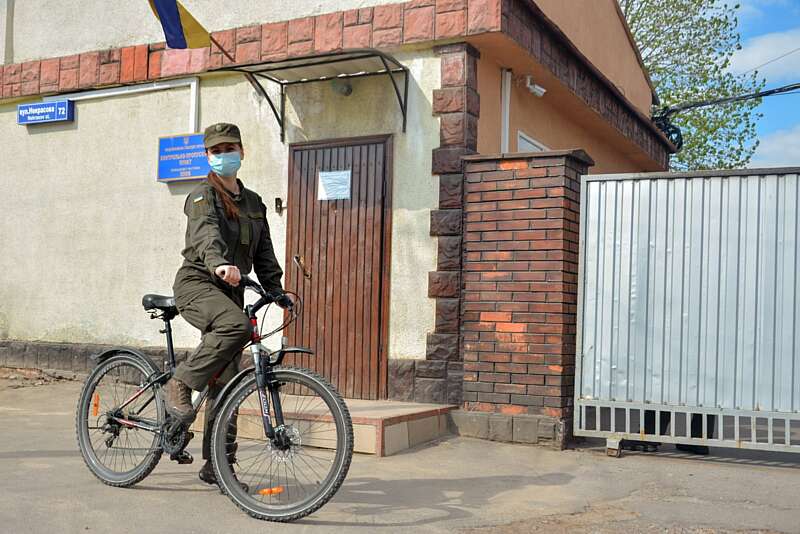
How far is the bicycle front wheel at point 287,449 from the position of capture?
3.96m

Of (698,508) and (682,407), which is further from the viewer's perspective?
(682,407)

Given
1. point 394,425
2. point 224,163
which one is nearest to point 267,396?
point 224,163

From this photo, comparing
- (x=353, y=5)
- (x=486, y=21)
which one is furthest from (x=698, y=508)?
(x=353, y=5)

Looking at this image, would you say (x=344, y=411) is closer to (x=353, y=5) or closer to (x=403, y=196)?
(x=403, y=196)

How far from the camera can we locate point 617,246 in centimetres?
645

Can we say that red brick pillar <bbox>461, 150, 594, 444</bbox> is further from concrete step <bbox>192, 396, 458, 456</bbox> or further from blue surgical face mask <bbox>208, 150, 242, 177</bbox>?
blue surgical face mask <bbox>208, 150, 242, 177</bbox>

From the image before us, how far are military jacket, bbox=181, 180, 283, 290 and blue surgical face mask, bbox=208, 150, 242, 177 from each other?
10 centimetres

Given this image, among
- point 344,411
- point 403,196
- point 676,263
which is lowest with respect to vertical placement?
point 344,411

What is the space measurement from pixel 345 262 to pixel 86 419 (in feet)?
10.4

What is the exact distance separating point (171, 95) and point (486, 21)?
3.62 m

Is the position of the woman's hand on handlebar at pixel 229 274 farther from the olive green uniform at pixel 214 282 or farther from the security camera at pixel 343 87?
the security camera at pixel 343 87

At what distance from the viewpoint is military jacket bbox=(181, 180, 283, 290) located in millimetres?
4332

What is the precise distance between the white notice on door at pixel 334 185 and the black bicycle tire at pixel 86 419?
10.7 ft

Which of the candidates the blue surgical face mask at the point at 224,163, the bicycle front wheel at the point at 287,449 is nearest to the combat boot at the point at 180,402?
the bicycle front wheel at the point at 287,449
